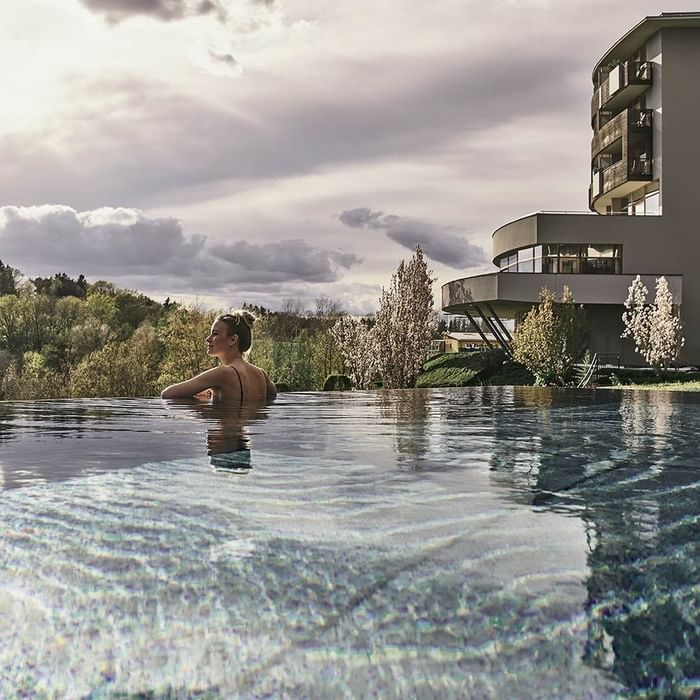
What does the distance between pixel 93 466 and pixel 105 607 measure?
91.2 inches

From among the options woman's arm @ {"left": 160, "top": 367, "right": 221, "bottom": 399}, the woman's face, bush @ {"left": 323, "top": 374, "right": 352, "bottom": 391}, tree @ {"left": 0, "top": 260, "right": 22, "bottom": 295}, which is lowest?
bush @ {"left": 323, "top": 374, "right": 352, "bottom": 391}

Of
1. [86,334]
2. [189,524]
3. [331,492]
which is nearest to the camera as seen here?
[189,524]

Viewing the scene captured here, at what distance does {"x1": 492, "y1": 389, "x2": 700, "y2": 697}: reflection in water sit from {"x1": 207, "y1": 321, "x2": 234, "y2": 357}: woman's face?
3842 mm

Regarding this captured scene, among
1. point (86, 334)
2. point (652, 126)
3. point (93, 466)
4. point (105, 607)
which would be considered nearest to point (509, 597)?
point (105, 607)

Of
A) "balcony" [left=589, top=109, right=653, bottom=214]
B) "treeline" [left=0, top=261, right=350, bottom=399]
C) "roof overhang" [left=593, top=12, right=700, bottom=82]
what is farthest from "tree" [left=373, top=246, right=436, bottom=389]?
"roof overhang" [left=593, top=12, right=700, bottom=82]

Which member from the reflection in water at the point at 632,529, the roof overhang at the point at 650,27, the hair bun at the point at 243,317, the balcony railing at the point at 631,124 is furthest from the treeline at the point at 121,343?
the roof overhang at the point at 650,27

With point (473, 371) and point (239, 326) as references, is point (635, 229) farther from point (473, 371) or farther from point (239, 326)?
point (239, 326)

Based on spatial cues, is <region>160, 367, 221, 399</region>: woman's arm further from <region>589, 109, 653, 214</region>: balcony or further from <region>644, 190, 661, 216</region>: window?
<region>589, 109, 653, 214</region>: balcony

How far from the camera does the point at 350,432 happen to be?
6.05 meters

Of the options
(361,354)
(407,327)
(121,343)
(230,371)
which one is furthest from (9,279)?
(230,371)

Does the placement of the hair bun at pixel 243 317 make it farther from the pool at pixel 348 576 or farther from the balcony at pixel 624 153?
the balcony at pixel 624 153

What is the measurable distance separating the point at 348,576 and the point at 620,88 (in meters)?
36.7

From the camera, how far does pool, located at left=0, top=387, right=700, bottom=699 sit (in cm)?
163

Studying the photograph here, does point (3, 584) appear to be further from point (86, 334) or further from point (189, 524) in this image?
point (86, 334)
